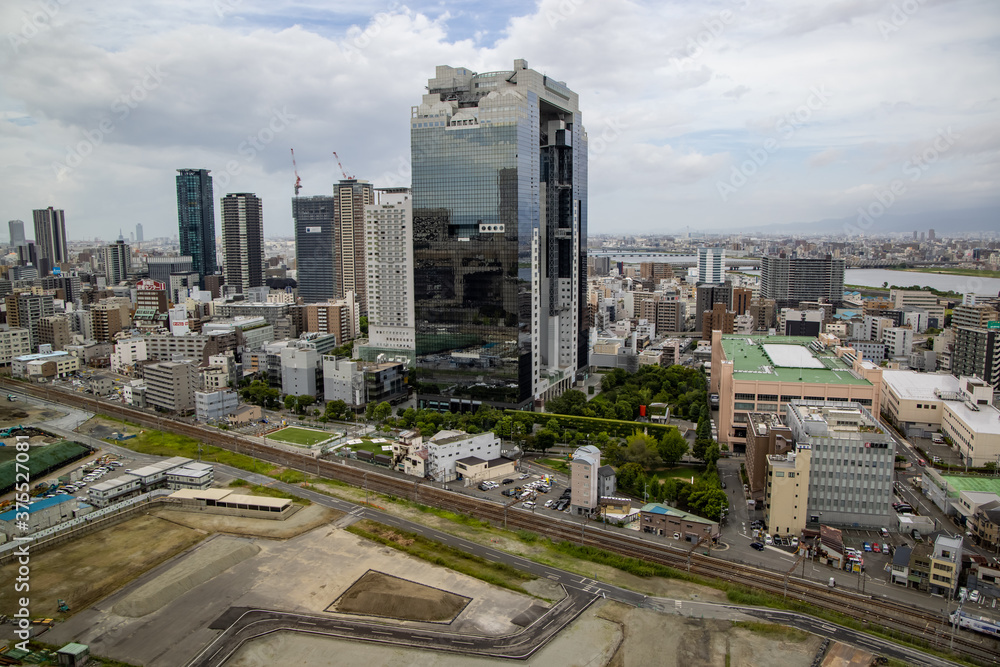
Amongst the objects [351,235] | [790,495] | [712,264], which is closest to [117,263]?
[351,235]

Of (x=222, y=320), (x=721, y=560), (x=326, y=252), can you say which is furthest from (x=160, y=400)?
(x=326, y=252)

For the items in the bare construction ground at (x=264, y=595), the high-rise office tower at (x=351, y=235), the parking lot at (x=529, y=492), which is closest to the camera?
the bare construction ground at (x=264, y=595)

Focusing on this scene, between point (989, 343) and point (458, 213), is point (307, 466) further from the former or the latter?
point (989, 343)

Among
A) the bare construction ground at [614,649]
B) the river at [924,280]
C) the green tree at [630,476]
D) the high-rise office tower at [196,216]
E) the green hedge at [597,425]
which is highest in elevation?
the high-rise office tower at [196,216]

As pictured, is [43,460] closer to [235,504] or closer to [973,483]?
[235,504]

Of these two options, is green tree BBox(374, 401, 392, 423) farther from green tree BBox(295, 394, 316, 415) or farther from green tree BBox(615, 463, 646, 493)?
green tree BBox(615, 463, 646, 493)

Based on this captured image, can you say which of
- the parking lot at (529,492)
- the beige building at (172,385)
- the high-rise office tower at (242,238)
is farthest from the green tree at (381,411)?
the high-rise office tower at (242,238)

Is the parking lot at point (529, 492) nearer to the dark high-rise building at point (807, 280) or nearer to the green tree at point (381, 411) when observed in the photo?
the green tree at point (381, 411)
